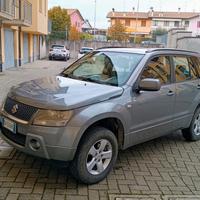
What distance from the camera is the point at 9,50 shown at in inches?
659

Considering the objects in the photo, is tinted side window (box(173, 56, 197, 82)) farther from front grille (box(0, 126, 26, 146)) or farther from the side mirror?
front grille (box(0, 126, 26, 146))

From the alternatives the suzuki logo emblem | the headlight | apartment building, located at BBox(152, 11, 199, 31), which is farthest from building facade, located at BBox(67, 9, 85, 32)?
the headlight

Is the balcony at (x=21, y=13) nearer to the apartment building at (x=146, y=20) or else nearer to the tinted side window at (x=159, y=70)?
the tinted side window at (x=159, y=70)

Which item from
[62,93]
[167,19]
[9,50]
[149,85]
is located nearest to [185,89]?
[149,85]

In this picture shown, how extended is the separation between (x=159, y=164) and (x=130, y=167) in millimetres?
469

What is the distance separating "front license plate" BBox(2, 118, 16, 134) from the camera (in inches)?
141

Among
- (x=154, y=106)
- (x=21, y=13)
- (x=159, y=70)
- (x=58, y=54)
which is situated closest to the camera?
(x=154, y=106)

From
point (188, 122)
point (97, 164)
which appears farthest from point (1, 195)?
point (188, 122)

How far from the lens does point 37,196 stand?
10.8ft

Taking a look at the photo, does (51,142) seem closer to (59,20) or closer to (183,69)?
(183,69)

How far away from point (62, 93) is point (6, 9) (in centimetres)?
1164

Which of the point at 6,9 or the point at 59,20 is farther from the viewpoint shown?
the point at 59,20

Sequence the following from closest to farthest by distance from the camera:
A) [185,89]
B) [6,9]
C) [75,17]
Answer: [185,89]
[6,9]
[75,17]

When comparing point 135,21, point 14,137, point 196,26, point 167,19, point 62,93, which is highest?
point 167,19
